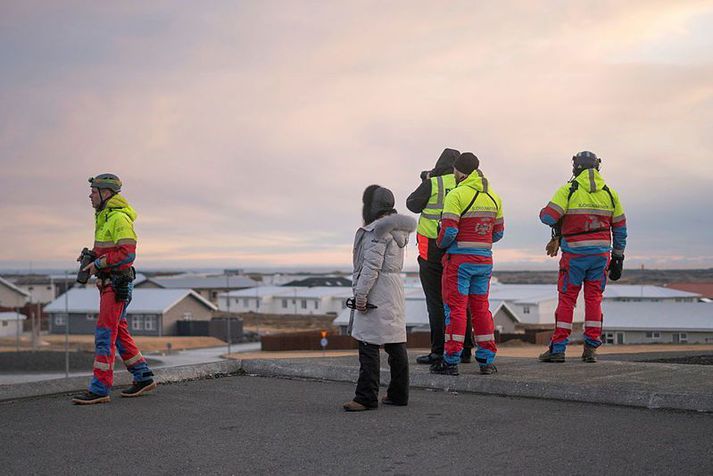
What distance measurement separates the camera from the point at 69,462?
5.84 m

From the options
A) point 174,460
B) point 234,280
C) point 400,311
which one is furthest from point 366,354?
point 234,280

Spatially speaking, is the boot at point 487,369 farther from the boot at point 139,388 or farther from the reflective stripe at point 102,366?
the reflective stripe at point 102,366

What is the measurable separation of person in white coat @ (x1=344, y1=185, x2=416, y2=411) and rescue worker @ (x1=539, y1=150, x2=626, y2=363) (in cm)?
267

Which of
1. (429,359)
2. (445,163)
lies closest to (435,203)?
(445,163)

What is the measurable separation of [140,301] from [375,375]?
258 ft

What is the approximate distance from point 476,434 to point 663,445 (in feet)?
4.21

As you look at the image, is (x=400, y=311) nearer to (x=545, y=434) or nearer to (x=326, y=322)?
(x=545, y=434)

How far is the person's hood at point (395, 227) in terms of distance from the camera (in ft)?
25.2

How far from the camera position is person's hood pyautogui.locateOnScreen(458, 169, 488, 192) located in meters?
9.07

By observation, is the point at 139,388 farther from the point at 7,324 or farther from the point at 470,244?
the point at 7,324

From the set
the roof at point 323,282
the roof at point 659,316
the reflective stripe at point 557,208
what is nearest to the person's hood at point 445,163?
the reflective stripe at point 557,208

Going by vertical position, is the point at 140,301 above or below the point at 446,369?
above

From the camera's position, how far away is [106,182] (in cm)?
830

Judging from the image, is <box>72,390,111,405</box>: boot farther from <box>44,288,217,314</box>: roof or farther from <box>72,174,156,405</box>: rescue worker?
<box>44,288,217,314</box>: roof
